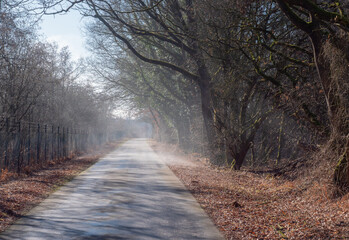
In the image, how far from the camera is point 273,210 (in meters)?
8.30

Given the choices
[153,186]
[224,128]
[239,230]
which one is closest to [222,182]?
[153,186]

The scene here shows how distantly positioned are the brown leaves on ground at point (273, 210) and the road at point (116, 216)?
1.51 feet

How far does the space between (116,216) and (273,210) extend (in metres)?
3.53

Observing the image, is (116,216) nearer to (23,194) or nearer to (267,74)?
(23,194)

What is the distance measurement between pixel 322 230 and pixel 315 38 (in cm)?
486

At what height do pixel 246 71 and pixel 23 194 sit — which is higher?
pixel 246 71

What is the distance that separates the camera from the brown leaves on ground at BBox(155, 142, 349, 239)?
20.4ft

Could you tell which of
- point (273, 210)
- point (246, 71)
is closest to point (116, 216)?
point (273, 210)

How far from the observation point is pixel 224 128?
54.9ft

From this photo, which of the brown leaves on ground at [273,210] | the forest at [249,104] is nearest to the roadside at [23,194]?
the forest at [249,104]

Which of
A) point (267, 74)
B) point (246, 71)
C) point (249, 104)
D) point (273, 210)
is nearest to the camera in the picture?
point (273, 210)

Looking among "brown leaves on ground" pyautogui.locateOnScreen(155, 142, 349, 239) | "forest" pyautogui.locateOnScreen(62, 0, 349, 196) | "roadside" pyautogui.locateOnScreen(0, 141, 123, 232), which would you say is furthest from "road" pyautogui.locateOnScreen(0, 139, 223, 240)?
"forest" pyautogui.locateOnScreen(62, 0, 349, 196)

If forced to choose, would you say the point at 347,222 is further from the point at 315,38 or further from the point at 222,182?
the point at 222,182

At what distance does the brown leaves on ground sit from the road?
18.1 inches
